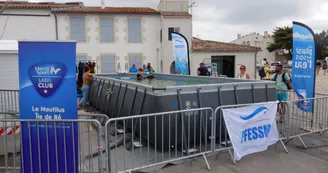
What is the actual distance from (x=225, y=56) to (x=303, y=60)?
19047 mm

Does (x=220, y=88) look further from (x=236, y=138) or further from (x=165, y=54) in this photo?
(x=165, y=54)

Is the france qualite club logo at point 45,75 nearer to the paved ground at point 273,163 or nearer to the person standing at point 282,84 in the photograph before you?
the paved ground at point 273,163

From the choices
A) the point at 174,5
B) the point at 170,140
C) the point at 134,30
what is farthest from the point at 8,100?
the point at 174,5

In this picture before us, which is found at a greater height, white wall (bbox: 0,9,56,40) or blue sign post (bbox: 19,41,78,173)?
white wall (bbox: 0,9,56,40)

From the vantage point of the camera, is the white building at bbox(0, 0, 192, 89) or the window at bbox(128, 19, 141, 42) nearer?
the white building at bbox(0, 0, 192, 89)

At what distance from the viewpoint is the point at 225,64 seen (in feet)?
86.7

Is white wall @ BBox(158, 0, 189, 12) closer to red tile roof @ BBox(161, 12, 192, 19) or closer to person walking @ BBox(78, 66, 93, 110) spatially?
red tile roof @ BBox(161, 12, 192, 19)

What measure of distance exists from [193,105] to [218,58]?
841 inches

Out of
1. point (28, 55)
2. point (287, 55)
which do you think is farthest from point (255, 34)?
point (28, 55)

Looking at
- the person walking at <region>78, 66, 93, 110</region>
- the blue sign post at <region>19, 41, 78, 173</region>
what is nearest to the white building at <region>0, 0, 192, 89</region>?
the person walking at <region>78, 66, 93, 110</region>

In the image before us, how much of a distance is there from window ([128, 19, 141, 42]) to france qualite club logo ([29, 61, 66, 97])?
19.9 m

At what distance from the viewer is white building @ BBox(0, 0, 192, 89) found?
2147cm

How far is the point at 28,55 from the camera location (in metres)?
3.85

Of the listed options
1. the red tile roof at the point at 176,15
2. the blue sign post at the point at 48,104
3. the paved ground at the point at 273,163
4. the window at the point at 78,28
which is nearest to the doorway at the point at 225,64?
the red tile roof at the point at 176,15
